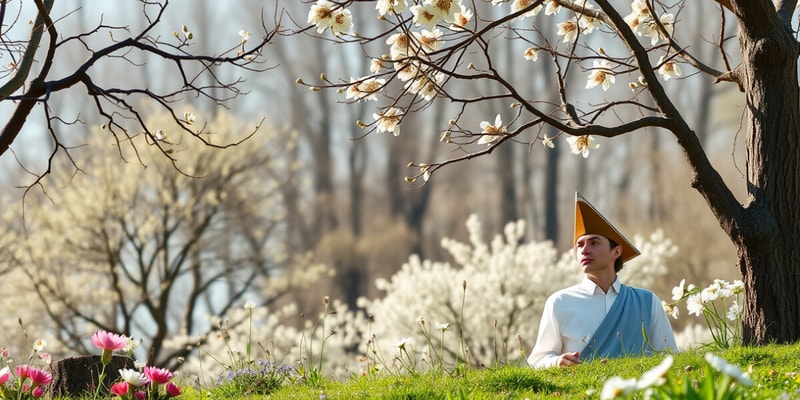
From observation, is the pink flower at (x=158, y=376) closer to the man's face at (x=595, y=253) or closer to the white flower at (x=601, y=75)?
the man's face at (x=595, y=253)

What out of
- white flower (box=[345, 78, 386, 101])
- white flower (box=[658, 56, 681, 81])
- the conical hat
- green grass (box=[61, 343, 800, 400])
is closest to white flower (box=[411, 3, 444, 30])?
white flower (box=[345, 78, 386, 101])

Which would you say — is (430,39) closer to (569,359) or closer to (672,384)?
(569,359)

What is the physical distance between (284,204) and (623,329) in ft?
54.6

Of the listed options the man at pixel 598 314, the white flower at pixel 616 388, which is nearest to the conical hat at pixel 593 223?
the man at pixel 598 314

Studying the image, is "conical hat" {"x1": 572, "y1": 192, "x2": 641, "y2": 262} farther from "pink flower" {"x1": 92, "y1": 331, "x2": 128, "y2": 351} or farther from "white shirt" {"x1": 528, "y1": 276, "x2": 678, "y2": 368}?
"pink flower" {"x1": 92, "y1": 331, "x2": 128, "y2": 351}

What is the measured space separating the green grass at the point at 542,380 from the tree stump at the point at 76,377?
→ 69cm

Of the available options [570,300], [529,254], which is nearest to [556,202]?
[529,254]

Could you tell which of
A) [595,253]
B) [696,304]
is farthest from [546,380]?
[696,304]

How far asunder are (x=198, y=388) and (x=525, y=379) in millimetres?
2377

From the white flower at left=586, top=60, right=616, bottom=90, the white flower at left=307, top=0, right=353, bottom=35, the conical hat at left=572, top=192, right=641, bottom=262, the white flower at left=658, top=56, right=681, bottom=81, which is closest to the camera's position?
the white flower at left=307, top=0, right=353, bottom=35

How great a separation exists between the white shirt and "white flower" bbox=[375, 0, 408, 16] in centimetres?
239

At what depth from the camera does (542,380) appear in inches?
190

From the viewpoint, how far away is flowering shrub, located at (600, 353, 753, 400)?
229 centimetres

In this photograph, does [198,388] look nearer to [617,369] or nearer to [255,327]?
[617,369]
